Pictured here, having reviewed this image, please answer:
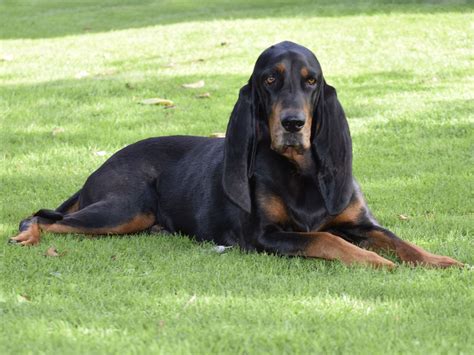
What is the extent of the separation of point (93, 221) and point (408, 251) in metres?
2.38

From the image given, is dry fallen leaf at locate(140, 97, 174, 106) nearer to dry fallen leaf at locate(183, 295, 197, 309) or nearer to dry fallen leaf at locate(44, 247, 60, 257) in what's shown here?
dry fallen leaf at locate(44, 247, 60, 257)

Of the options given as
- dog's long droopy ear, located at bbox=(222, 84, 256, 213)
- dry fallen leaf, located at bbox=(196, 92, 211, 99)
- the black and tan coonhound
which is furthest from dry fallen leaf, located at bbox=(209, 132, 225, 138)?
dog's long droopy ear, located at bbox=(222, 84, 256, 213)

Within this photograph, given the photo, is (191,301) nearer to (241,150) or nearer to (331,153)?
(241,150)

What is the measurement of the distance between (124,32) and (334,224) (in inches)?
496

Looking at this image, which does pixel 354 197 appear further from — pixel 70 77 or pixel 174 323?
pixel 70 77

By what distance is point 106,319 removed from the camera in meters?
5.15

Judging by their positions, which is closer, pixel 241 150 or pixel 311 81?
pixel 311 81

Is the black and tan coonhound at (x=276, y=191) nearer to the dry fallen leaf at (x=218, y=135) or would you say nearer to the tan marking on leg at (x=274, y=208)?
the tan marking on leg at (x=274, y=208)

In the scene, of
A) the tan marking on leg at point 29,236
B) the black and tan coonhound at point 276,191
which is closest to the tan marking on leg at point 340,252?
the black and tan coonhound at point 276,191

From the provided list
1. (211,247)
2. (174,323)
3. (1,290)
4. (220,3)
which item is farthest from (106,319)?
(220,3)

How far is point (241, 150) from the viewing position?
6.68 metres

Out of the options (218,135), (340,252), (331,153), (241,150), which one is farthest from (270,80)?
(218,135)

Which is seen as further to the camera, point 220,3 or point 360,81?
point 220,3

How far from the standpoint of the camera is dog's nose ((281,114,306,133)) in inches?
245
